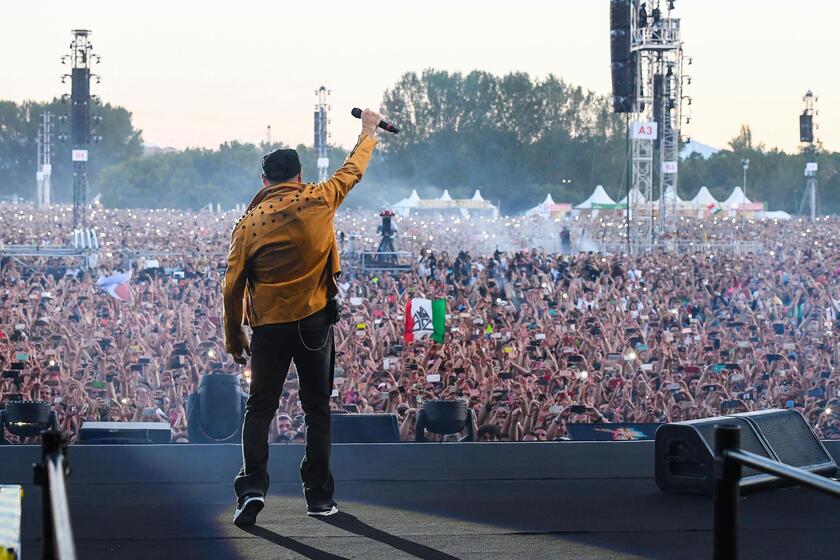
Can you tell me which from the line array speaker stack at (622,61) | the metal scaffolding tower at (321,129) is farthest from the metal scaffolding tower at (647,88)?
the metal scaffolding tower at (321,129)

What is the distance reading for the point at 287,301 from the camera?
175 inches

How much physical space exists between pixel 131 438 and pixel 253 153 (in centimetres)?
9728

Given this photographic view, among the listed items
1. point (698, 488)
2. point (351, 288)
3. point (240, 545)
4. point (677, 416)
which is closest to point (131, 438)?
point (240, 545)

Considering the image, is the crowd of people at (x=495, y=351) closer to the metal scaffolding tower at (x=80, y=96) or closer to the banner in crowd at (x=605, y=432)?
the banner in crowd at (x=605, y=432)

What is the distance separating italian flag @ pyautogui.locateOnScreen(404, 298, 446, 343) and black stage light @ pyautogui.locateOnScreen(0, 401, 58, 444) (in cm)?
483

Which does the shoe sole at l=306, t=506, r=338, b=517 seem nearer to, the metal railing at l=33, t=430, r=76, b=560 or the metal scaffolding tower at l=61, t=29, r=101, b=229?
the metal railing at l=33, t=430, r=76, b=560

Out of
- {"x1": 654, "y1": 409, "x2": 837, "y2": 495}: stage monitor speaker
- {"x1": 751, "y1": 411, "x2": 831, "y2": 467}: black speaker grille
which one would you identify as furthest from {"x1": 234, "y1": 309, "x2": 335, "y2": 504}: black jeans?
{"x1": 751, "y1": 411, "x2": 831, "y2": 467}: black speaker grille

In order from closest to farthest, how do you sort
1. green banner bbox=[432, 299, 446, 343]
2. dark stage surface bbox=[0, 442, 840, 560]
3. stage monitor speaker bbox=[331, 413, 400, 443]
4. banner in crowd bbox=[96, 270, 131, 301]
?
dark stage surface bbox=[0, 442, 840, 560]
stage monitor speaker bbox=[331, 413, 400, 443]
green banner bbox=[432, 299, 446, 343]
banner in crowd bbox=[96, 270, 131, 301]

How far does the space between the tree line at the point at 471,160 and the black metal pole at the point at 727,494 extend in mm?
85571

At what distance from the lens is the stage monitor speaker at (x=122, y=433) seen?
253 inches

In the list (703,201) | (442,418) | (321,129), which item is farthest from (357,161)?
(703,201)

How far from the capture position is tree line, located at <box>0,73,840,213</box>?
92.8m

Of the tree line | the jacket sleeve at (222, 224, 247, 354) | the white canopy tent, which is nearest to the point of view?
the jacket sleeve at (222, 224, 247, 354)

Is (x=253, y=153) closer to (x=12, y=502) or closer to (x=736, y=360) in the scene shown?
(x=736, y=360)
